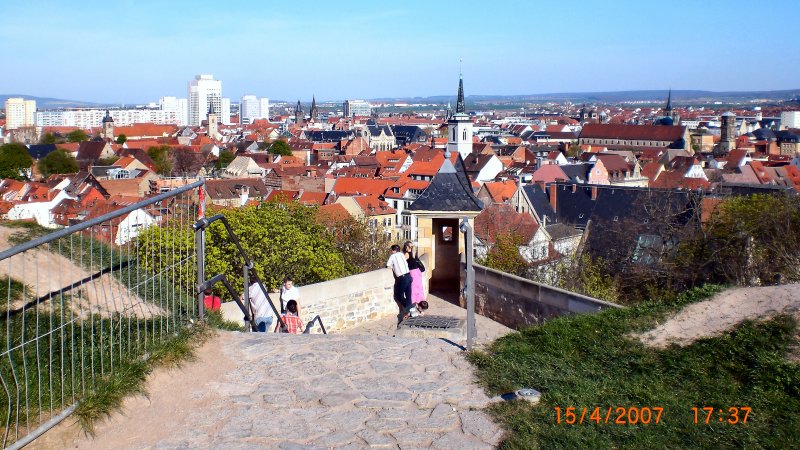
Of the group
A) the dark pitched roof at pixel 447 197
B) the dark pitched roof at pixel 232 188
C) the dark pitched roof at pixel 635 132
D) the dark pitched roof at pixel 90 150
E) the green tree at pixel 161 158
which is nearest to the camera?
the dark pitched roof at pixel 447 197

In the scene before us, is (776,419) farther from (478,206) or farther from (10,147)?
(10,147)

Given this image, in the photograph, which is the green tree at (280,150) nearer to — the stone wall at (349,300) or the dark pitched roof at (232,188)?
the dark pitched roof at (232,188)

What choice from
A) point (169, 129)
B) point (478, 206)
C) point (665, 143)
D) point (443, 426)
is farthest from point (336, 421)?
point (169, 129)

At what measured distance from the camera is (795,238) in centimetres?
1562

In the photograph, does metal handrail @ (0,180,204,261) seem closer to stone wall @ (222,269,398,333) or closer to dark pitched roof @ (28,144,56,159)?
stone wall @ (222,269,398,333)

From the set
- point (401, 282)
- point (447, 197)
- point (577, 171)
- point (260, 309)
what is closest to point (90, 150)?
point (577, 171)

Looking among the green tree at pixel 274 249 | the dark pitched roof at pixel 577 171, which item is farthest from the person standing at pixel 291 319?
the dark pitched roof at pixel 577 171

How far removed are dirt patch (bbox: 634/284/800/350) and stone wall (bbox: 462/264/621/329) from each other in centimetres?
181

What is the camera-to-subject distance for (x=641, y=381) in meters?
5.76

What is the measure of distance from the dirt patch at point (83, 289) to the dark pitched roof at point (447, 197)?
6.04 metres

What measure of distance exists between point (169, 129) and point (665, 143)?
288ft

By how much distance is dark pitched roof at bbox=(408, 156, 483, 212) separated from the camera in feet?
39.9

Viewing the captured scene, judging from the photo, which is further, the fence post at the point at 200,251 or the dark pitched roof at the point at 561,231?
the dark pitched roof at the point at 561,231

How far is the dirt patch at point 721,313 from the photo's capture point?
6.63 meters
